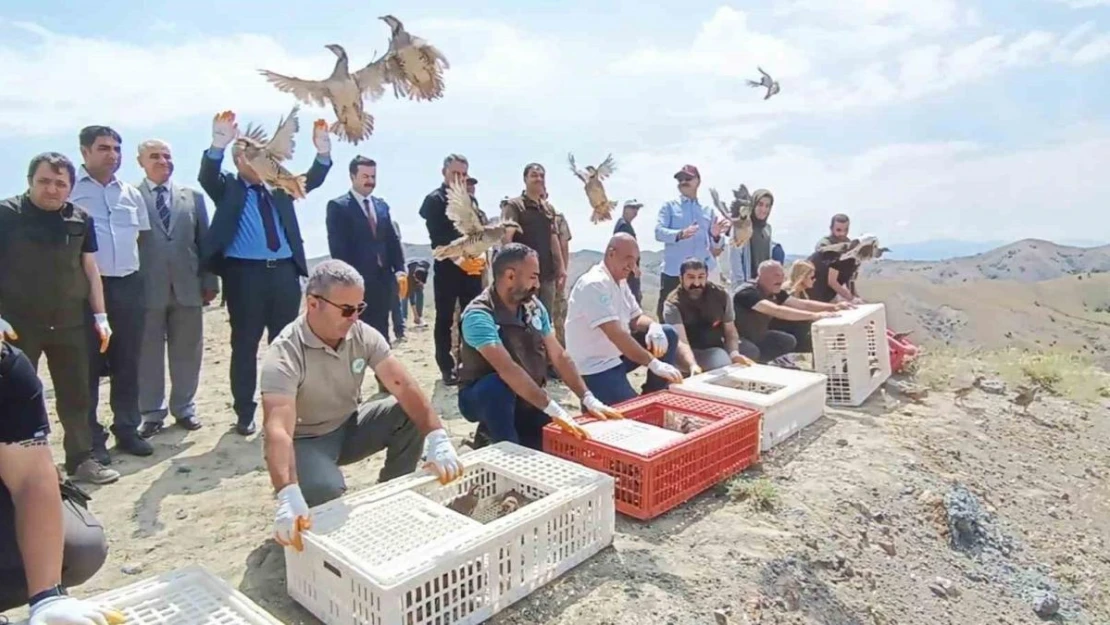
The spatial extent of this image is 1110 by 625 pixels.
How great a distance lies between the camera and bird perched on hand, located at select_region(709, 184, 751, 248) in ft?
21.0

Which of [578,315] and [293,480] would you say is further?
[578,315]

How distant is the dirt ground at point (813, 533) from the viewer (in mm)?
2605

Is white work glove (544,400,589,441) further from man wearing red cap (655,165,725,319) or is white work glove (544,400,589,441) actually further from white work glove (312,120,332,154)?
man wearing red cap (655,165,725,319)

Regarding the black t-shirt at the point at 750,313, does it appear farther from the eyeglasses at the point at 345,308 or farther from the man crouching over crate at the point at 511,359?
the eyeglasses at the point at 345,308

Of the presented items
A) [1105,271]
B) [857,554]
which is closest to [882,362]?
[857,554]

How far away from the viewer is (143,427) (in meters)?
4.18

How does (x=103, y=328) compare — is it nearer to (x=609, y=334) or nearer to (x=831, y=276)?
(x=609, y=334)

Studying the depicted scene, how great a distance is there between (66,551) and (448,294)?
10.6ft

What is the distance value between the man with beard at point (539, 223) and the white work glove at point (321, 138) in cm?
127

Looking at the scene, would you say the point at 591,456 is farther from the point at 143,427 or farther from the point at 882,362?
the point at 882,362

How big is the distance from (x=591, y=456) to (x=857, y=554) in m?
1.24

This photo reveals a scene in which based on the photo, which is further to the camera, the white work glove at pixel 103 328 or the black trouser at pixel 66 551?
the white work glove at pixel 103 328

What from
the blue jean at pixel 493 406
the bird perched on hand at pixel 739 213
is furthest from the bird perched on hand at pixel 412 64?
the bird perched on hand at pixel 739 213

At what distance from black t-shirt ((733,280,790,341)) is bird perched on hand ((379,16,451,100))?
132 inches
